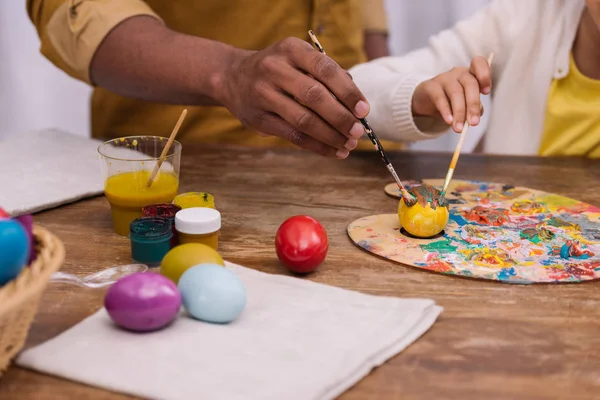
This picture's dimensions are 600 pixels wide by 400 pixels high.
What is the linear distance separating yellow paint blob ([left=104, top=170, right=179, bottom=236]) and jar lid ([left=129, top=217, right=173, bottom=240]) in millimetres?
71

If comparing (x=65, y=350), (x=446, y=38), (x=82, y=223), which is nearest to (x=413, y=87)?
(x=446, y=38)

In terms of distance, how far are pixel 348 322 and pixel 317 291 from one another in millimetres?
87

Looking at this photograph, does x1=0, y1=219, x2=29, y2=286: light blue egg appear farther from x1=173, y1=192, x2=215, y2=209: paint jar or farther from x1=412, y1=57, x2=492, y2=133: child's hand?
x1=412, y1=57, x2=492, y2=133: child's hand

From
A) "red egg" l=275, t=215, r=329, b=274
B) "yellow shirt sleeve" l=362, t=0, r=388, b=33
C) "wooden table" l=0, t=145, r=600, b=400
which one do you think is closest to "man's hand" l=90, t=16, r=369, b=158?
"wooden table" l=0, t=145, r=600, b=400

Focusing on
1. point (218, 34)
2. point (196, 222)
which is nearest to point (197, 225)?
point (196, 222)

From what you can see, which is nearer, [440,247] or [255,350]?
[255,350]

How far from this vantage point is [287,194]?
1.26 meters

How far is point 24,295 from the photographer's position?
0.61 meters

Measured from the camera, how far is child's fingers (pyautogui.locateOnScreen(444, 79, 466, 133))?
1241 mm

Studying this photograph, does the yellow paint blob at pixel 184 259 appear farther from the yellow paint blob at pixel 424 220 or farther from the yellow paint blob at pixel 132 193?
the yellow paint blob at pixel 424 220

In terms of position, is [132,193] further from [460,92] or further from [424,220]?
[460,92]

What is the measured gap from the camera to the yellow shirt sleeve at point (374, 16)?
2.07 m

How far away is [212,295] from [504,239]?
482 mm

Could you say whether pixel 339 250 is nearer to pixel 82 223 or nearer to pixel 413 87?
pixel 82 223
